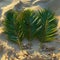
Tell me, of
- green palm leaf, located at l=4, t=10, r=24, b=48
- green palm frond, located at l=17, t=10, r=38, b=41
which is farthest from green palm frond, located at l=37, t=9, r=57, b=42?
green palm leaf, located at l=4, t=10, r=24, b=48

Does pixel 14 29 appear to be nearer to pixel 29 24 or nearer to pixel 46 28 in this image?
pixel 29 24

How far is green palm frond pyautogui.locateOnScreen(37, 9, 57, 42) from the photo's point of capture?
2938 mm

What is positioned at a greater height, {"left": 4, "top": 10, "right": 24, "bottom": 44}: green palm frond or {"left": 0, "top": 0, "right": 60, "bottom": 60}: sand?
{"left": 4, "top": 10, "right": 24, "bottom": 44}: green palm frond

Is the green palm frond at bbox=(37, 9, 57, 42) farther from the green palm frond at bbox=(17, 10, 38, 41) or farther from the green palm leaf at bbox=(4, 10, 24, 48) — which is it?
the green palm leaf at bbox=(4, 10, 24, 48)

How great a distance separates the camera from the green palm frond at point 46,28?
2938 mm

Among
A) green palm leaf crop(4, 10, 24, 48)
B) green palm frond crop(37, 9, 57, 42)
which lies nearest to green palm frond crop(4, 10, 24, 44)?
green palm leaf crop(4, 10, 24, 48)

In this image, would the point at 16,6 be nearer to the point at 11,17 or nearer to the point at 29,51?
the point at 11,17

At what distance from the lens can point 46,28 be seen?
2938 mm

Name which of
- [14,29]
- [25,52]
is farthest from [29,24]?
[25,52]

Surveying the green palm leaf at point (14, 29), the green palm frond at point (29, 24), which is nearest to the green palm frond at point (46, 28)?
the green palm frond at point (29, 24)

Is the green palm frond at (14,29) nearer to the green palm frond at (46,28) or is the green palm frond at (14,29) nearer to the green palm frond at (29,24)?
the green palm frond at (29,24)

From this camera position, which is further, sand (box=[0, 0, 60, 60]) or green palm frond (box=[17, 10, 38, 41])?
green palm frond (box=[17, 10, 38, 41])

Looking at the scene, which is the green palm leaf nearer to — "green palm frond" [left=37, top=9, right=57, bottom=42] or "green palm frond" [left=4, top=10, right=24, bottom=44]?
"green palm frond" [left=4, top=10, right=24, bottom=44]

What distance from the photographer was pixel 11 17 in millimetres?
3080
